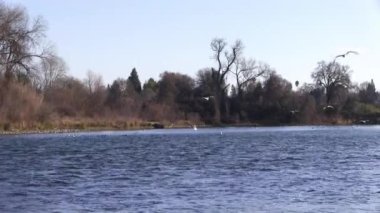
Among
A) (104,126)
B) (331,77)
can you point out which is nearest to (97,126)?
(104,126)

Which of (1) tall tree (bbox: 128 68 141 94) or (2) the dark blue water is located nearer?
(2) the dark blue water

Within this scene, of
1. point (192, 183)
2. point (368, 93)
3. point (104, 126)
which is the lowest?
point (192, 183)

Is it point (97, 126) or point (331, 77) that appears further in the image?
point (331, 77)

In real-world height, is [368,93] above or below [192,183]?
above

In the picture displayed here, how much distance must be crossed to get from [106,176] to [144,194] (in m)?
5.64

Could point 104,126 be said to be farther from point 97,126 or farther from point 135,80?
point 135,80

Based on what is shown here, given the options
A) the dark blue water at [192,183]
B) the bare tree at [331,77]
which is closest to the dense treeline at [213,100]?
the bare tree at [331,77]

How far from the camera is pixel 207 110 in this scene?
103312mm

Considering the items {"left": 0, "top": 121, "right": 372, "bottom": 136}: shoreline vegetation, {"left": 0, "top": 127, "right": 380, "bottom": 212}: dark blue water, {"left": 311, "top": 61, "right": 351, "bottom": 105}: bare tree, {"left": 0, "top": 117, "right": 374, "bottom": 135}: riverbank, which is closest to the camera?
{"left": 0, "top": 127, "right": 380, "bottom": 212}: dark blue water

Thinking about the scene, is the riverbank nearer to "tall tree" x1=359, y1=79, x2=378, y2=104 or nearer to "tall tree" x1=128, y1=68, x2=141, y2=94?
"tall tree" x1=359, y1=79, x2=378, y2=104

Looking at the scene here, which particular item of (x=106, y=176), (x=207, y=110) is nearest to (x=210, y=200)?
(x=106, y=176)

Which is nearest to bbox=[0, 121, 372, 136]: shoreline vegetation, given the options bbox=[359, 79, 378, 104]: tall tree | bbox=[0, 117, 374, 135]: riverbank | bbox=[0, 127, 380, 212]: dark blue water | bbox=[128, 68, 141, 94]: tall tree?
bbox=[0, 117, 374, 135]: riverbank

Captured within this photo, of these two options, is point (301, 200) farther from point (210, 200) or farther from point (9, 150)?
point (9, 150)

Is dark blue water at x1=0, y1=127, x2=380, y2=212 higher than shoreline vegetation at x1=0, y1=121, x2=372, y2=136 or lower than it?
lower
